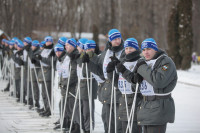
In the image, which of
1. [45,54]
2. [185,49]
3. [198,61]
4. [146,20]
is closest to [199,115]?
[45,54]

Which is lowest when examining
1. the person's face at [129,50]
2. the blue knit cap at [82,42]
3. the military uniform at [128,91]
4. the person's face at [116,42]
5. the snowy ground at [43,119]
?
the snowy ground at [43,119]

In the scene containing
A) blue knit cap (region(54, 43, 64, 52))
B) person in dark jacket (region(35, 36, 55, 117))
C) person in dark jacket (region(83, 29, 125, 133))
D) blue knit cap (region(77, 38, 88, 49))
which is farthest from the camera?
person in dark jacket (region(35, 36, 55, 117))

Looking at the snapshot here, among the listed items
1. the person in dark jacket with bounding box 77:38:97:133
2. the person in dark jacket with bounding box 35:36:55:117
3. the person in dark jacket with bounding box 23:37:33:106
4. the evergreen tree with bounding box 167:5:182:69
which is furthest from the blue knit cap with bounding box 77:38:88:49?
the evergreen tree with bounding box 167:5:182:69

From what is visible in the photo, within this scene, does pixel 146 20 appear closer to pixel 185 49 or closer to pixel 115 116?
pixel 185 49

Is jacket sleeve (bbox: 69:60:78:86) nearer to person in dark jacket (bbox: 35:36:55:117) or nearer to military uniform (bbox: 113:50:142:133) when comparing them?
person in dark jacket (bbox: 35:36:55:117)

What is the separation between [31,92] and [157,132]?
7119mm

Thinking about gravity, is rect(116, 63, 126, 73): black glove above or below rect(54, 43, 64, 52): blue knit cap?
Result: below

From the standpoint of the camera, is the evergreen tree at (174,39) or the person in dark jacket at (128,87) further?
the evergreen tree at (174,39)

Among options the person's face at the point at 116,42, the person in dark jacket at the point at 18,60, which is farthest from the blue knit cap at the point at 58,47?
the person in dark jacket at the point at 18,60

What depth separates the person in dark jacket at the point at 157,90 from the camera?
154 inches

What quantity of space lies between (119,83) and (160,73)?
1095mm

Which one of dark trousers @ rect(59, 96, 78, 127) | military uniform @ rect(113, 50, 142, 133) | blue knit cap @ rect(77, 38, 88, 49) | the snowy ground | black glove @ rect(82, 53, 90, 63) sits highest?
blue knit cap @ rect(77, 38, 88, 49)

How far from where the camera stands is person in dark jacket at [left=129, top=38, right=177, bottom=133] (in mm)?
3914

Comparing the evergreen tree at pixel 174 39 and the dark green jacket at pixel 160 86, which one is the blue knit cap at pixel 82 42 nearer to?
the dark green jacket at pixel 160 86
